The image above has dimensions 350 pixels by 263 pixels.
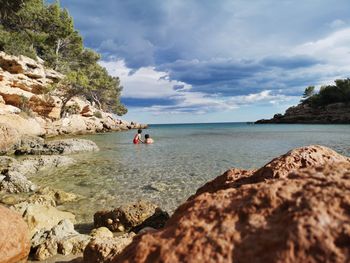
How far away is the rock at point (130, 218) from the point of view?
678 cm

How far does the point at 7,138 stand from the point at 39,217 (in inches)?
696

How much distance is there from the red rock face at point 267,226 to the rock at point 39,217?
524cm

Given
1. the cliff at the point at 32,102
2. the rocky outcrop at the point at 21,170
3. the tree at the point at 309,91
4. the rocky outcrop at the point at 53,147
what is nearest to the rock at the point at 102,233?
the rocky outcrop at the point at 21,170

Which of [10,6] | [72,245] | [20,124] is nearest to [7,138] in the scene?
[20,124]

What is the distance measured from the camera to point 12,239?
4785mm

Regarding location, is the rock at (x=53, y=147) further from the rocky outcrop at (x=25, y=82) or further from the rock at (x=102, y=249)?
the rock at (x=102, y=249)

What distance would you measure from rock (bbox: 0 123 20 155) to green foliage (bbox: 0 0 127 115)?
60.9 feet

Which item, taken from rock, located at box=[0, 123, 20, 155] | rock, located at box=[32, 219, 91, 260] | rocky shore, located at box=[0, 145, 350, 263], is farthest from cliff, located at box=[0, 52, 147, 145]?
rocky shore, located at box=[0, 145, 350, 263]

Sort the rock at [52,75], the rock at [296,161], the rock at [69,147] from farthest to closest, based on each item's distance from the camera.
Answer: the rock at [52,75] < the rock at [69,147] < the rock at [296,161]

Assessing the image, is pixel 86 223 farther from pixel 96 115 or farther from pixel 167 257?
pixel 96 115

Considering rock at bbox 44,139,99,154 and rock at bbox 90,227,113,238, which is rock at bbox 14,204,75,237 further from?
rock at bbox 44,139,99,154

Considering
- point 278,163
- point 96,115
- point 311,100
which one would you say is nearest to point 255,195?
point 278,163

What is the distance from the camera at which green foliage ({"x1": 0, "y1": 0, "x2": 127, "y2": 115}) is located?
122 feet

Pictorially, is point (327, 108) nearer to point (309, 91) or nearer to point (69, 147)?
point (309, 91)
